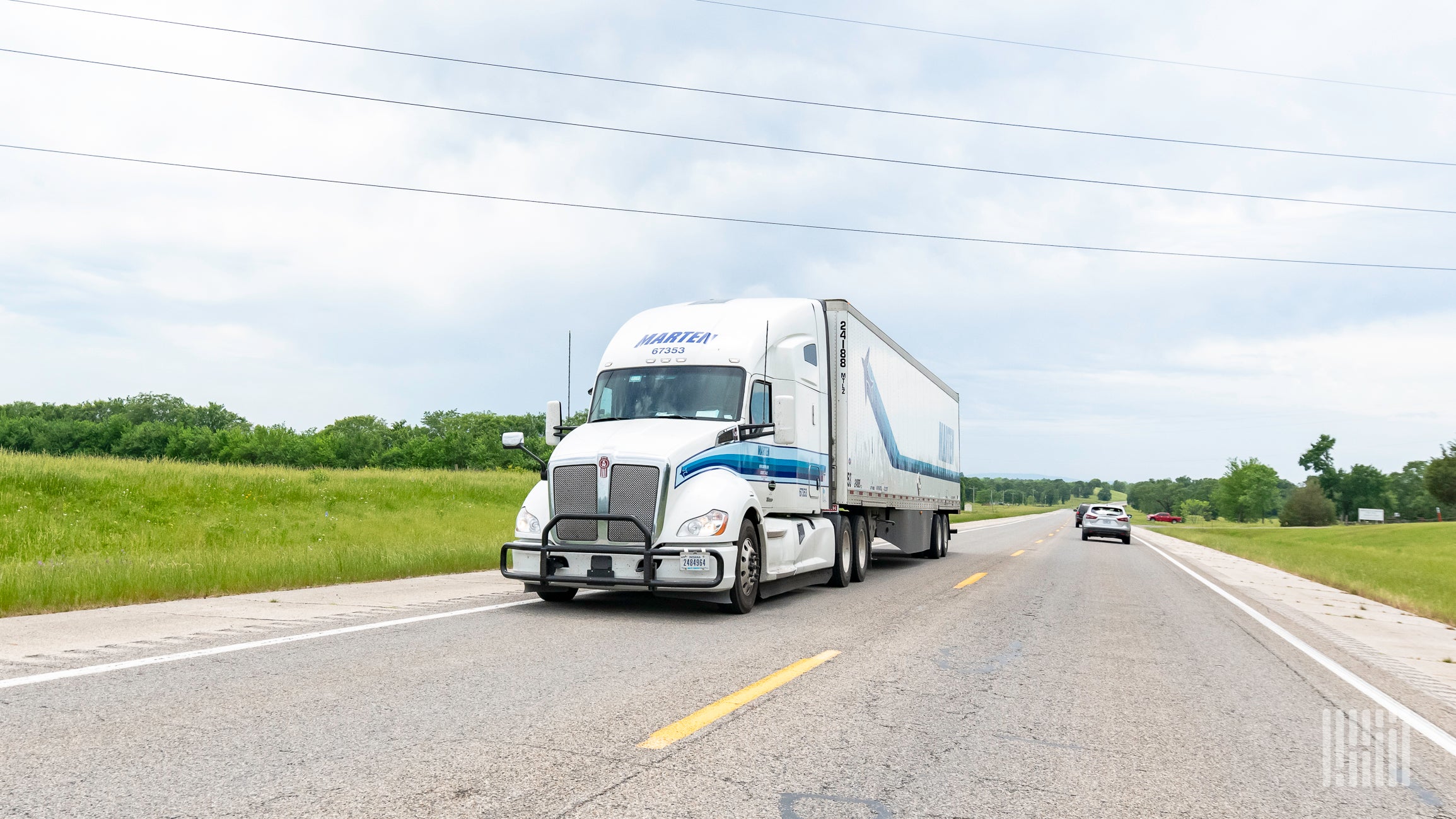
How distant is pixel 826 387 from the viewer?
45.5 ft

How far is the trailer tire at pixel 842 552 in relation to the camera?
13914 millimetres

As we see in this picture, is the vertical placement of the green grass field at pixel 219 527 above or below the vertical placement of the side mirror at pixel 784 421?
below

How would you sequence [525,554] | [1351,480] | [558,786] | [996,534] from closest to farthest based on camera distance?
[558,786] < [525,554] < [996,534] < [1351,480]

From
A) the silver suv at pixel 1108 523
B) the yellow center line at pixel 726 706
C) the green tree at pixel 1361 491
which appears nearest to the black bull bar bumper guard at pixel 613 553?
the yellow center line at pixel 726 706

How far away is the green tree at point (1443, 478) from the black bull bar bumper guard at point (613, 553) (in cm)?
12021

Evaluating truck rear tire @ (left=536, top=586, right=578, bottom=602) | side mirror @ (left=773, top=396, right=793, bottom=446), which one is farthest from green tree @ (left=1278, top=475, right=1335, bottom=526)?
truck rear tire @ (left=536, top=586, right=578, bottom=602)

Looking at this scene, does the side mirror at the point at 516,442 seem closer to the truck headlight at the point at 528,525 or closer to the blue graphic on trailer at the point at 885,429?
the truck headlight at the point at 528,525

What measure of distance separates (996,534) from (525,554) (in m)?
35.7

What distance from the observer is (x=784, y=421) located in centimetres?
1123

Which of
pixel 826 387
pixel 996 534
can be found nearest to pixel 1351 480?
pixel 996 534

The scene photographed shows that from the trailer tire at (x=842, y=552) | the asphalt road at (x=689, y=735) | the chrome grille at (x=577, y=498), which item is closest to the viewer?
the asphalt road at (x=689, y=735)

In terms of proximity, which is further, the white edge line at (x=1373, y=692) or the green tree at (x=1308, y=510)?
the green tree at (x=1308, y=510)

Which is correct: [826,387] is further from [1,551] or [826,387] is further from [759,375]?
[1,551]

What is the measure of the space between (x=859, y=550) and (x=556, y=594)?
5910 millimetres
